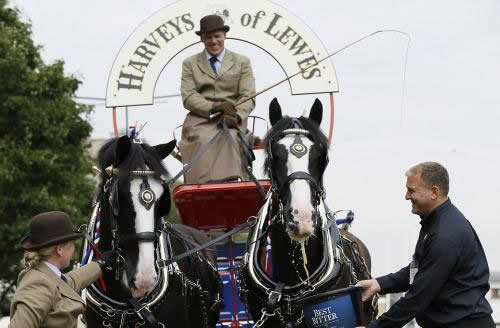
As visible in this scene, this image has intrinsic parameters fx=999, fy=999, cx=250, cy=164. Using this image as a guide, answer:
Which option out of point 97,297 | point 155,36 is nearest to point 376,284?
point 97,297

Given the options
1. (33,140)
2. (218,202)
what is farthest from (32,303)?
(33,140)

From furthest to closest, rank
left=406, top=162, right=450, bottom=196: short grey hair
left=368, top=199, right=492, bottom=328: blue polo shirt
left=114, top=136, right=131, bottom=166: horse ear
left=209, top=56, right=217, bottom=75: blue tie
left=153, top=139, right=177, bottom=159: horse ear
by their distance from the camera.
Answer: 1. left=209, top=56, right=217, bottom=75: blue tie
2. left=153, top=139, right=177, bottom=159: horse ear
3. left=114, top=136, right=131, bottom=166: horse ear
4. left=406, top=162, right=450, bottom=196: short grey hair
5. left=368, top=199, right=492, bottom=328: blue polo shirt

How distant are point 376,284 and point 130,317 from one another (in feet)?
6.03

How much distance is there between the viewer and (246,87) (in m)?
9.54

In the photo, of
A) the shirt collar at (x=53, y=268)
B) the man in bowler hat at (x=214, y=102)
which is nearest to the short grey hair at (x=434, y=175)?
the shirt collar at (x=53, y=268)

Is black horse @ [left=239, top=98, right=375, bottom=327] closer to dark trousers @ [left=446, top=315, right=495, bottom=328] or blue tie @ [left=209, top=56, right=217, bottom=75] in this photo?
dark trousers @ [left=446, top=315, right=495, bottom=328]

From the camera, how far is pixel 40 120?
23500mm

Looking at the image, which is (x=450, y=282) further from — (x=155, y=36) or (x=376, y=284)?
(x=155, y=36)

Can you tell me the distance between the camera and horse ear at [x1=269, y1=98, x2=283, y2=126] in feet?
25.7

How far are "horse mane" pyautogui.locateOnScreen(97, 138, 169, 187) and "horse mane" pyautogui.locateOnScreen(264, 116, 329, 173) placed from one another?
77 centimetres

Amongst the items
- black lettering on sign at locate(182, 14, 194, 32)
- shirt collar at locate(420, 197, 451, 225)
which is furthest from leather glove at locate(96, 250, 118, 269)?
black lettering on sign at locate(182, 14, 194, 32)

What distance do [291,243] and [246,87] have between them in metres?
2.65

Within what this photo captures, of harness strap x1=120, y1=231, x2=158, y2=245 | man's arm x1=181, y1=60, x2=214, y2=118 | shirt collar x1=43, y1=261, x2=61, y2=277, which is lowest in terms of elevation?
shirt collar x1=43, y1=261, x2=61, y2=277

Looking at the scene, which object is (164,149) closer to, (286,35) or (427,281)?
(286,35)
